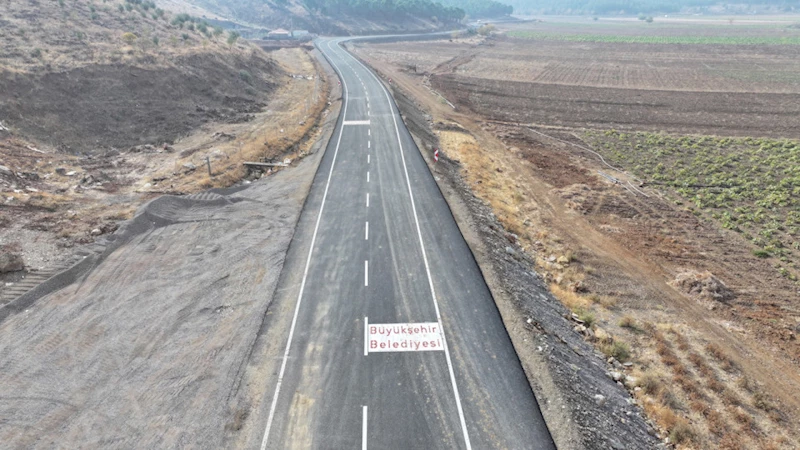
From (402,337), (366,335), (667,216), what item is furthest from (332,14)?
(402,337)

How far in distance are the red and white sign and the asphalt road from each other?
0.15 ft

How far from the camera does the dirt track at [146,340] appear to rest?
37.9 feet

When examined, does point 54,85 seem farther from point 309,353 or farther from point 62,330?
point 309,353

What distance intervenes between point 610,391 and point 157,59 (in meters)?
51.1

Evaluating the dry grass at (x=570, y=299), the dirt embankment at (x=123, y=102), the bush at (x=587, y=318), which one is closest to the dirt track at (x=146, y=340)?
the dry grass at (x=570, y=299)

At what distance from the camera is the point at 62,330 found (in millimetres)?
14516

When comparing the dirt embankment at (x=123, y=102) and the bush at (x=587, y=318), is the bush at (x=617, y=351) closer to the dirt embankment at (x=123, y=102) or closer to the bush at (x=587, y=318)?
the bush at (x=587, y=318)

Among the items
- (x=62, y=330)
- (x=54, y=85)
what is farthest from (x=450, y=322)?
(x=54, y=85)

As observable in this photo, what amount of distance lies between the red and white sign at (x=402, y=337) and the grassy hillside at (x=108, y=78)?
97.5 ft

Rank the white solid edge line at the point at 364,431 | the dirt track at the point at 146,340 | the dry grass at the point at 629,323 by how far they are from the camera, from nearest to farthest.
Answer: the white solid edge line at the point at 364,431 < the dirt track at the point at 146,340 < the dry grass at the point at 629,323

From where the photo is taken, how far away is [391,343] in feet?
47.5

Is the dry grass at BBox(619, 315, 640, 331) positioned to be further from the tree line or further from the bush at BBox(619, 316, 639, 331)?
the tree line

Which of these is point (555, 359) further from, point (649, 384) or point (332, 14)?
point (332, 14)

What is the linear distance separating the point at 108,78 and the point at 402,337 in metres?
40.4
